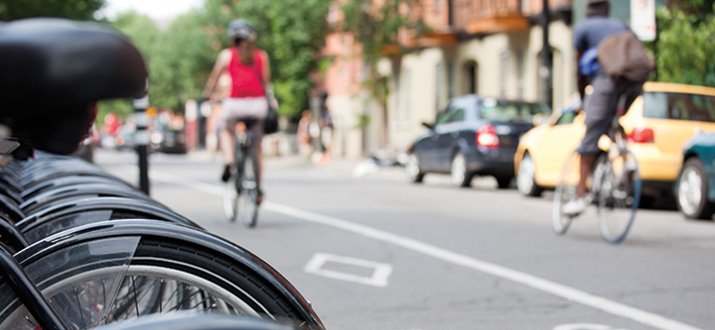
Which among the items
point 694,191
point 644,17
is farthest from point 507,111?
point 694,191

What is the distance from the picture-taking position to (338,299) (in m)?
5.54

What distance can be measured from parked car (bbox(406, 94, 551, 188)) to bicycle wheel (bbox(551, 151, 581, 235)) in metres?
8.13

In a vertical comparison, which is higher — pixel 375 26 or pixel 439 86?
pixel 375 26

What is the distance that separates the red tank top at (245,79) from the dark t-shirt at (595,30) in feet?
10.5

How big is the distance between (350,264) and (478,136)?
10.4m

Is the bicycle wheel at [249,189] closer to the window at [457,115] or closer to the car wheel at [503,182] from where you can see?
the window at [457,115]

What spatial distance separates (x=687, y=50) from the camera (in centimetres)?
1684

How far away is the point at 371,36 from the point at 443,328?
26853mm

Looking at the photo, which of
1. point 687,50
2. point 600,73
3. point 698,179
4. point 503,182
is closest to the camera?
point 600,73

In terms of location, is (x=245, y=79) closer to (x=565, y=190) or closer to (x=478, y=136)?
(x=565, y=190)

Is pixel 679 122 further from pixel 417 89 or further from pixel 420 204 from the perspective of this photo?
pixel 417 89

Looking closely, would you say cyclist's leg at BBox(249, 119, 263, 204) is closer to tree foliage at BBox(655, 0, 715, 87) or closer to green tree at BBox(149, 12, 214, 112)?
tree foliage at BBox(655, 0, 715, 87)

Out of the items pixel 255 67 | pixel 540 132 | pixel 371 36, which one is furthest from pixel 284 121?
pixel 255 67

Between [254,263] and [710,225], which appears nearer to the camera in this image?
[254,263]
